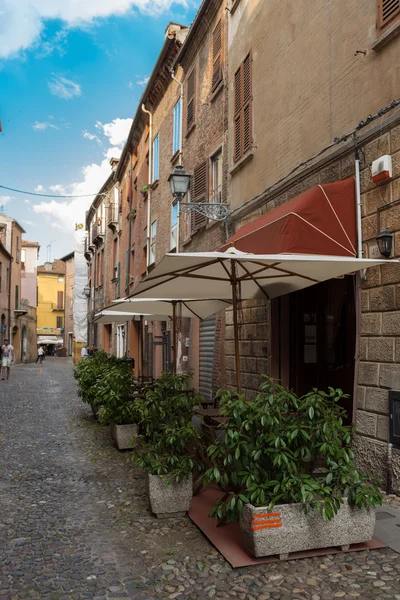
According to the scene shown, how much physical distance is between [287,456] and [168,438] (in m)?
1.34

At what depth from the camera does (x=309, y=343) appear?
934cm

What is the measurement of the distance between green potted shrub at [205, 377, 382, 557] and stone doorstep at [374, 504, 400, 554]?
254mm

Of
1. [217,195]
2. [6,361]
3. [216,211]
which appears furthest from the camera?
[6,361]

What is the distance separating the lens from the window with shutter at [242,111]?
10.3 meters

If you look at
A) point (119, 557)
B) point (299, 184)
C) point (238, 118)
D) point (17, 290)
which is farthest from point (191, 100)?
point (17, 290)

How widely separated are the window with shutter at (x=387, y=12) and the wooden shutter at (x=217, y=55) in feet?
21.0

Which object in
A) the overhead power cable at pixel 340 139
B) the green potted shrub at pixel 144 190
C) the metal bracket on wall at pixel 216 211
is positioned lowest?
the overhead power cable at pixel 340 139

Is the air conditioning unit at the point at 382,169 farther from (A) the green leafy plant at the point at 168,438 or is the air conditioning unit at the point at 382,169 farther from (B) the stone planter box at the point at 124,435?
(B) the stone planter box at the point at 124,435

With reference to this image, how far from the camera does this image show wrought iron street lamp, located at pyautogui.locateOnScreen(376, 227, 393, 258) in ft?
18.9

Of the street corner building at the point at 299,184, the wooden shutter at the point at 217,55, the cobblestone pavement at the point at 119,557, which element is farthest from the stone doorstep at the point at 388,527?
the wooden shutter at the point at 217,55

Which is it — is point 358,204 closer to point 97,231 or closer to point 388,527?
point 388,527

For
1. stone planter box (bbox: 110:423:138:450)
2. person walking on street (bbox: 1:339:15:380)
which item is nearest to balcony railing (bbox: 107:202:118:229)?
person walking on street (bbox: 1:339:15:380)

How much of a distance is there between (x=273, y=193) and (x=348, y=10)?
2.91m

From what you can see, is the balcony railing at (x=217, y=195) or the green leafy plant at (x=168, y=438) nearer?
the green leafy plant at (x=168, y=438)
